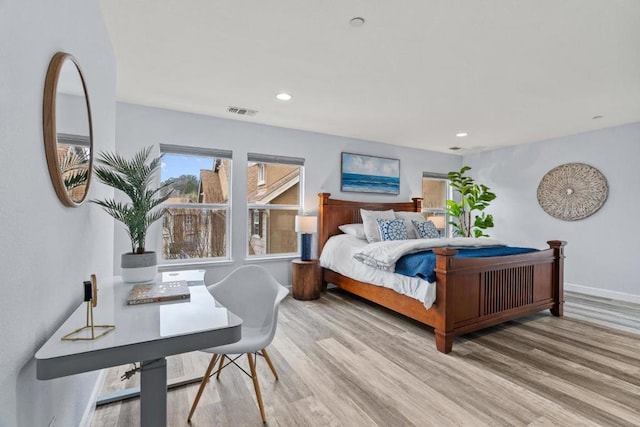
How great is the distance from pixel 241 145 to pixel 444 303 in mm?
3096

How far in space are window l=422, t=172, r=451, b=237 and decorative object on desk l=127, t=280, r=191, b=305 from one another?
5120 mm

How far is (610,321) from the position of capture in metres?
3.32

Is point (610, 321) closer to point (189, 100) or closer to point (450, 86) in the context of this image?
point (450, 86)

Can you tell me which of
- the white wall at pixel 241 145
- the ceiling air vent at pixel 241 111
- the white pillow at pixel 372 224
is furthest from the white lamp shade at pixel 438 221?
the ceiling air vent at pixel 241 111

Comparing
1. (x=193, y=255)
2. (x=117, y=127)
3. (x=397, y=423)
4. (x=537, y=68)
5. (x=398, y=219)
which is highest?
(x=537, y=68)

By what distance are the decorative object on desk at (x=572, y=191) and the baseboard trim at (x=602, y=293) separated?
1030mm

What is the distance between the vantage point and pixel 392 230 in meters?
4.10

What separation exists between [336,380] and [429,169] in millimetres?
4676

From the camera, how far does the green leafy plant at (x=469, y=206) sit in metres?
5.30

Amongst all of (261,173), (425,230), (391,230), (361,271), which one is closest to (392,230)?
(391,230)

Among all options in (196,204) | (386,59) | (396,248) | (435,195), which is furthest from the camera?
(435,195)

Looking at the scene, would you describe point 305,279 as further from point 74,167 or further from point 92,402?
point 74,167

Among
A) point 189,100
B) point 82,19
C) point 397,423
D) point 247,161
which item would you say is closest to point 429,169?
point 247,161

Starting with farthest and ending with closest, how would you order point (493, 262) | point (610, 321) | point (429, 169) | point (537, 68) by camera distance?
point (429, 169)
point (610, 321)
point (493, 262)
point (537, 68)
